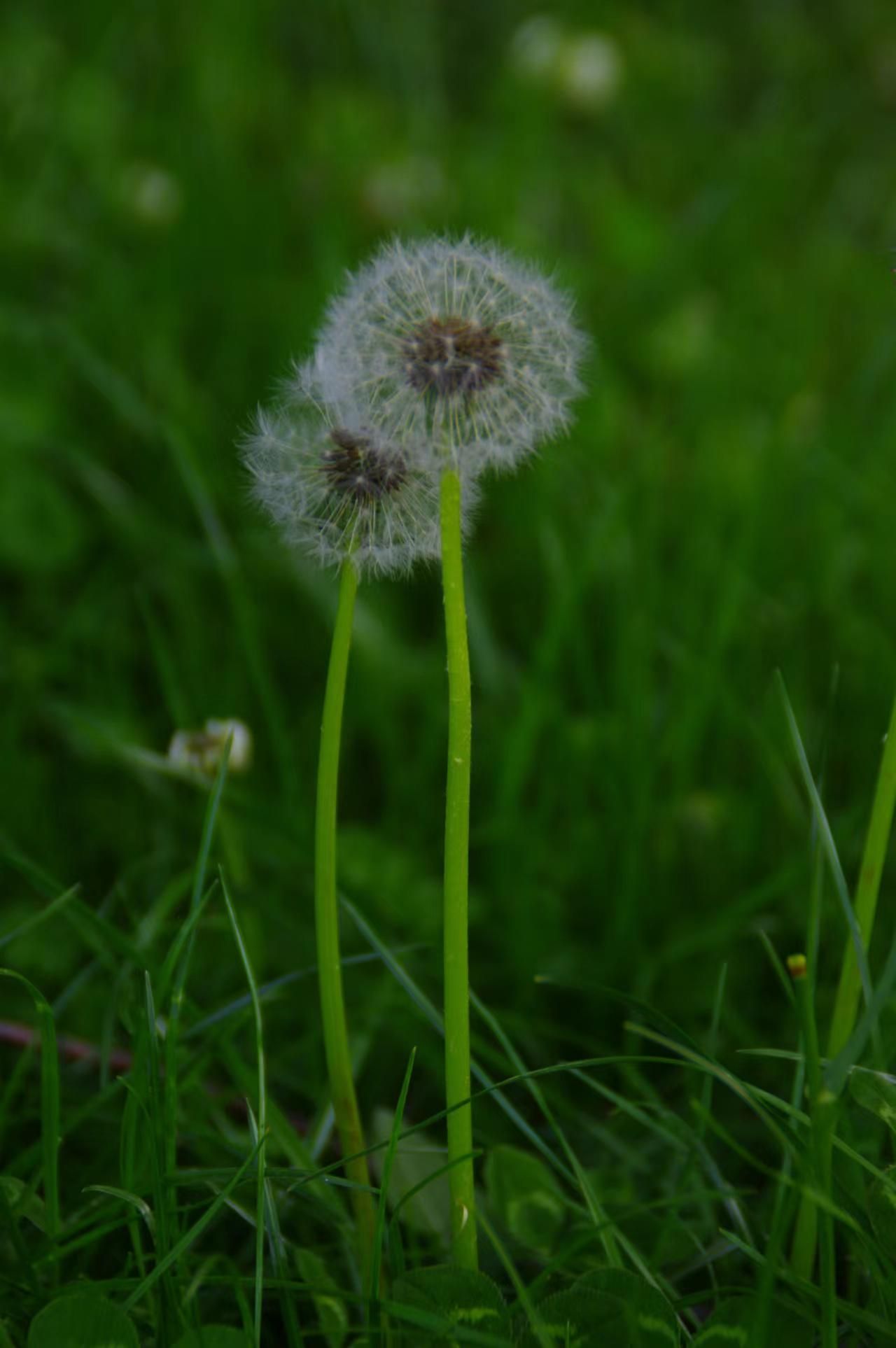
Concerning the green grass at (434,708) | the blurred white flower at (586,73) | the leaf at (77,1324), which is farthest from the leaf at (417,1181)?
the blurred white flower at (586,73)

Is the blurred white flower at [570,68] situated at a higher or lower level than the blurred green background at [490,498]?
higher

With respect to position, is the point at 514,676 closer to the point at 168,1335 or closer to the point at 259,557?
the point at 259,557

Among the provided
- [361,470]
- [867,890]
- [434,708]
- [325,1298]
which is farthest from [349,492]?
[434,708]

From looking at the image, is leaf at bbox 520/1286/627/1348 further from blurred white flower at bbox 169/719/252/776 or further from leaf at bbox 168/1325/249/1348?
blurred white flower at bbox 169/719/252/776

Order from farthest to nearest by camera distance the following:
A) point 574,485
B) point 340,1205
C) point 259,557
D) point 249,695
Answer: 1. point 574,485
2. point 259,557
3. point 249,695
4. point 340,1205

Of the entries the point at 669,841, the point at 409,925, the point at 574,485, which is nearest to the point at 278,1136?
the point at 409,925

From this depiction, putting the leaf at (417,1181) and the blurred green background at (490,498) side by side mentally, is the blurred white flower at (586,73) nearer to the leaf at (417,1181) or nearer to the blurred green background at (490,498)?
the blurred green background at (490,498)
